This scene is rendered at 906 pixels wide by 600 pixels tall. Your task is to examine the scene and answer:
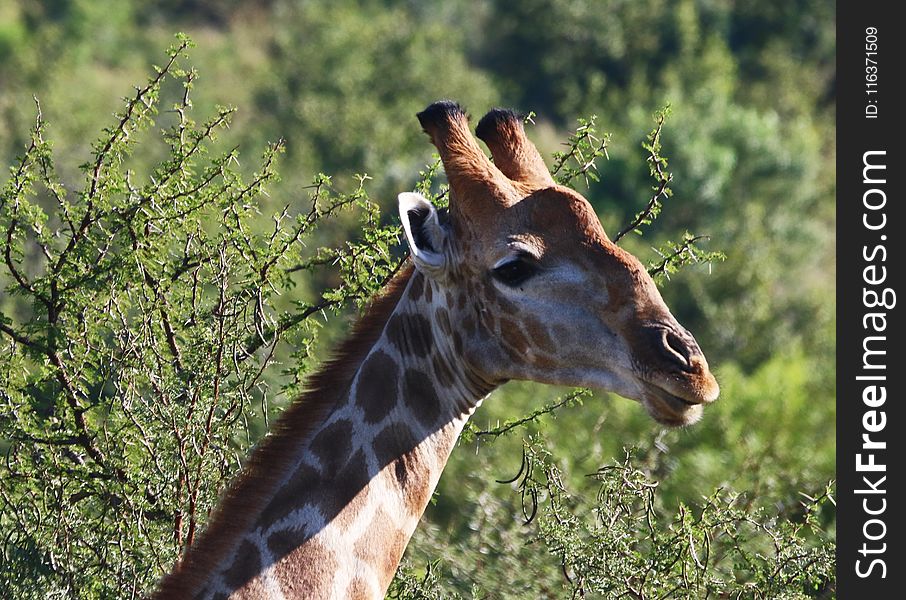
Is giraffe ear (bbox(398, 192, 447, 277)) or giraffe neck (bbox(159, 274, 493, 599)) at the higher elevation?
giraffe ear (bbox(398, 192, 447, 277))

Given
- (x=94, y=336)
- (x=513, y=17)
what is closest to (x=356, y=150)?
(x=513, y=17)

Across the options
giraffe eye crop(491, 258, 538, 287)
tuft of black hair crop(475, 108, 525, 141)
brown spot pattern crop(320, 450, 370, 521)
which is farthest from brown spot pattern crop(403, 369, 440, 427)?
tuft of black hair crop(475, 108, 525, 141)

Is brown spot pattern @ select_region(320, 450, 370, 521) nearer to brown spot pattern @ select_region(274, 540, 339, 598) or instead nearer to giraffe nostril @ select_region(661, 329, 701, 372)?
brown spot pattern @ select_region(274, 540, 339, 598)

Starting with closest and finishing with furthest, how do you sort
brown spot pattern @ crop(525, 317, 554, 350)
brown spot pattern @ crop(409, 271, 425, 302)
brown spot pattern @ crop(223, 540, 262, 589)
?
brown spot pattern @ crop(223, 540, 262, 589), brown spot pattern @ crop(525, 317, 554, 350), brown spot pattern @ crop(409, 271, 425, 302)

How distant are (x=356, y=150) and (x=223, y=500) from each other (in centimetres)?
3654

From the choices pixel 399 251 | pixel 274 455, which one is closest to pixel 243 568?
pixel 274 455

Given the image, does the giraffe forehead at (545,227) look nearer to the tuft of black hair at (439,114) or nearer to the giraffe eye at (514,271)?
the giraffe eye at (514,271)

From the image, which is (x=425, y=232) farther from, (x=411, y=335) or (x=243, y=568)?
(x=243, y=568)

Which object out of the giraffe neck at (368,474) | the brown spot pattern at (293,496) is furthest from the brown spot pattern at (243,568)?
the brown spot pattern at (293,496)

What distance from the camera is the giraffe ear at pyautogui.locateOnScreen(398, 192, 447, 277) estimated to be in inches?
232

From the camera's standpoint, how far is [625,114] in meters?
51.8

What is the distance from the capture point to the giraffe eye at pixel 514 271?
19.0ft

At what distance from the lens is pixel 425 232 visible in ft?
19.7
